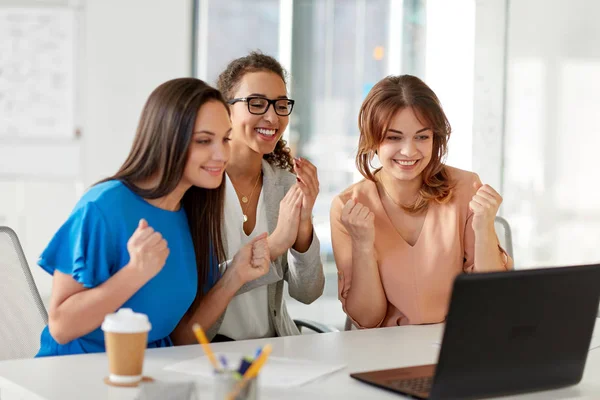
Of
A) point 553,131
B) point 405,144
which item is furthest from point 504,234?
point 553,131

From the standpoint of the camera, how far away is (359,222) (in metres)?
2.12

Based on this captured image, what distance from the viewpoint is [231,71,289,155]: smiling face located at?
224 cm

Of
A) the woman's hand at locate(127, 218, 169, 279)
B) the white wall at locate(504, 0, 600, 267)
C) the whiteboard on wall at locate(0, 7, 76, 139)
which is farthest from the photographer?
the whiteboard on wall at locate(0, 7, 76, 139)

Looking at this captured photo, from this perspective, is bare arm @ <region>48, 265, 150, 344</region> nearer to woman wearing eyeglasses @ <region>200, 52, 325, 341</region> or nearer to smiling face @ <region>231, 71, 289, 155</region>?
woman wearing eyeglasses @ <region>200, 52, 325, 341</region>

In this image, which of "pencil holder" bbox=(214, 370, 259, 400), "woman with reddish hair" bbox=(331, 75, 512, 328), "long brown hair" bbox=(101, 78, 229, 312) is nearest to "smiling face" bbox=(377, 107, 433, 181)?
"woman with reddish hair" bbox=(331, 75, 512, 328)

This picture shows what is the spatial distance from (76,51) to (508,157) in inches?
89.0

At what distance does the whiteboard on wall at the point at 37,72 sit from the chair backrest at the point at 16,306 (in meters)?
2.17

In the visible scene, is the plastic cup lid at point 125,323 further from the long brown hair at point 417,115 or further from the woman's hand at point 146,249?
the long brown hair at point 417,115

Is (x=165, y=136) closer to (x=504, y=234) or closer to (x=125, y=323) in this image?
(x=125, y=323)

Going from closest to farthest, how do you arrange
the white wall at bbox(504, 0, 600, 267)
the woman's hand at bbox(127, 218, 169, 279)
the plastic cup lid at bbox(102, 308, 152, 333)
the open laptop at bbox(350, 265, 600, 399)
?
the open laptop at bbox(350, 265, 600, 399), the plastic cup lid at bbox(102, 308, 152, 333), the woman's hand at bbox(127, 218, 169, 279), the white wall at bbox(504, 0, 600, 267)

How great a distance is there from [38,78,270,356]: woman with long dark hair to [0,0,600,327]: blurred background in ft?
6.90

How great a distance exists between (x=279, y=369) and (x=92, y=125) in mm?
2860

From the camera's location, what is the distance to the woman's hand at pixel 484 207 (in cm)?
216

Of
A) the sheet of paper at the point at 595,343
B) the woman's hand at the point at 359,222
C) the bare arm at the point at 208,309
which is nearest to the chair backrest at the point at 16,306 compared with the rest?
the bare arm at the point at 208,309
